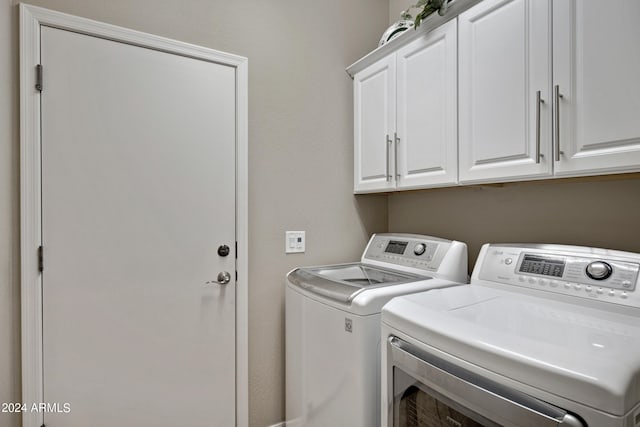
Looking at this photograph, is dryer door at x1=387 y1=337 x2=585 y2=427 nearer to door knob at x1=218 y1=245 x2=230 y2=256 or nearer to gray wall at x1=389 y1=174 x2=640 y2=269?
gray wall at x1=389 y1=174 x2=640 y2=269

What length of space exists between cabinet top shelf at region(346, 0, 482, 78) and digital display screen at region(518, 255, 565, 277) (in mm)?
1070

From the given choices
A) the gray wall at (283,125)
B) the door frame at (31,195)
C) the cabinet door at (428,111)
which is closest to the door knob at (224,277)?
the gray wall at (283,125)

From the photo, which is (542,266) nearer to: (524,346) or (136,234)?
(524,346)

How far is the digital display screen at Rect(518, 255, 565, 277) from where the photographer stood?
123 centimetres

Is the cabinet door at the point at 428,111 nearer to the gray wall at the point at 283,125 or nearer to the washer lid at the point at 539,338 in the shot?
the gray wall at the point at 283,125

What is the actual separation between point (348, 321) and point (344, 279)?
1.76 feet

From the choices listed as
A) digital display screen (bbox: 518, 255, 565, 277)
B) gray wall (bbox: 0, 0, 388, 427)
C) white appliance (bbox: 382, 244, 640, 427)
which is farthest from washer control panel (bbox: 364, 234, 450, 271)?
digital display screen (bbox: 518, 255, 565, 277)

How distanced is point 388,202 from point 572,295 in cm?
134

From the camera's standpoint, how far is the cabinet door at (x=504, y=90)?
47.6 inches

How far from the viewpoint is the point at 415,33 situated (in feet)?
5.51

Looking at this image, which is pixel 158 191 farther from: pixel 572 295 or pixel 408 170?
pixel 572 295

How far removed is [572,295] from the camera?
3.75ft

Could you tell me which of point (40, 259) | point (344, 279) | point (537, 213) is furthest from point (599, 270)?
point (40, 259)

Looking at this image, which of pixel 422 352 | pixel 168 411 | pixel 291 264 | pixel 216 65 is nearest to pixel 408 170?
pixel 291 264
